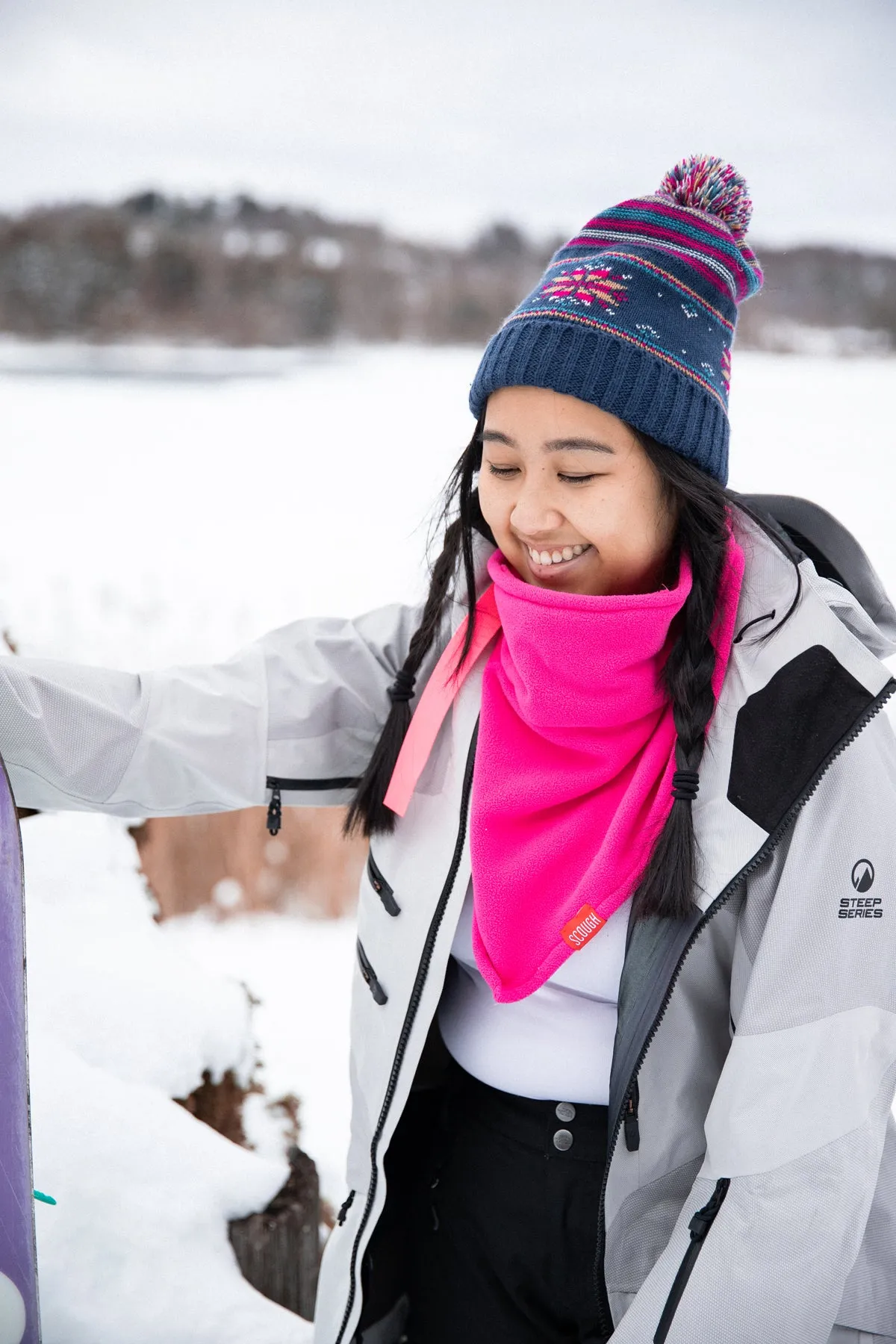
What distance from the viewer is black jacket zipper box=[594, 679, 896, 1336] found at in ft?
2.71

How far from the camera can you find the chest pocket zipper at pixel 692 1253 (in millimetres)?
862

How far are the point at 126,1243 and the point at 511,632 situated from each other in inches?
40.3

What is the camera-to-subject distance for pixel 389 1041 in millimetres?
1039

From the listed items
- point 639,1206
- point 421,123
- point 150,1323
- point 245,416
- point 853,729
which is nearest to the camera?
point 853,729

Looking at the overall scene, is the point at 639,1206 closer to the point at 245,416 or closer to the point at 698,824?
the point at 698,824

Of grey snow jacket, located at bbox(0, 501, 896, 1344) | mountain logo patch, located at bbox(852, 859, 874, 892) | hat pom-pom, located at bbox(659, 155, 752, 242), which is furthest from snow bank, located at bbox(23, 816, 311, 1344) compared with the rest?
hat pom-pom, located at bbox(659, 155, 752, 242)

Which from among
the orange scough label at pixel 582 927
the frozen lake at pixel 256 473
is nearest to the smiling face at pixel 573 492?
the orange scough label at pixel 582 927

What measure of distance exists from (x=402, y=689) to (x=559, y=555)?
27 cm

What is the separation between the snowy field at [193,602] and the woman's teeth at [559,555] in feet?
1.03

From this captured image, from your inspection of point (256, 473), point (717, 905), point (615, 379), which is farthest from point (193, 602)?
point (717, 905)

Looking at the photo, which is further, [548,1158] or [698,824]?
[548,1158]

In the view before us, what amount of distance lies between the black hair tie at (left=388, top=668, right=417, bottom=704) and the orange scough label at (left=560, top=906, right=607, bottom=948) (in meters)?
0.34

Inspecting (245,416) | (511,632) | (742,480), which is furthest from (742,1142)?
(245,416)

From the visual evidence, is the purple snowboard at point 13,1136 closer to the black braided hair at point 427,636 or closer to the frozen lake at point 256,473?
the black braided hair at point 427,636
